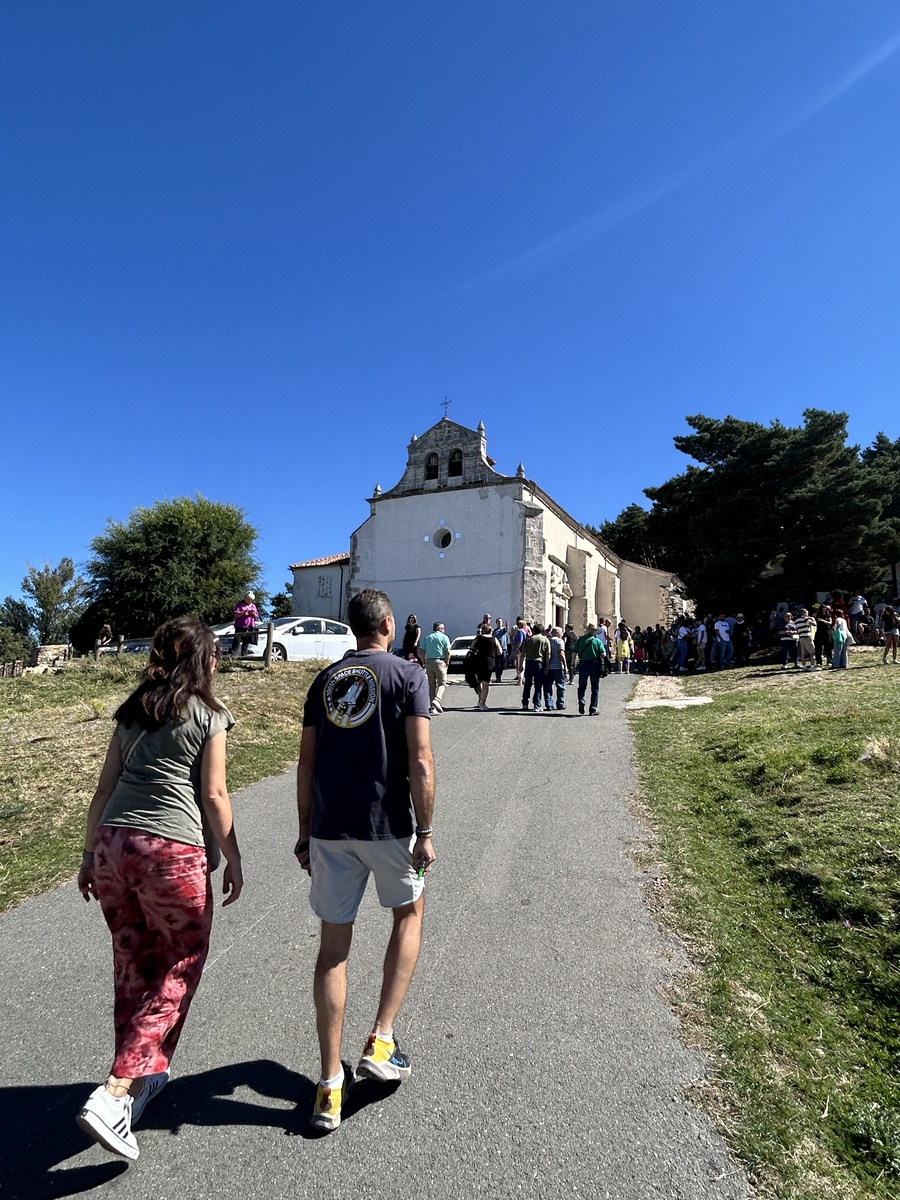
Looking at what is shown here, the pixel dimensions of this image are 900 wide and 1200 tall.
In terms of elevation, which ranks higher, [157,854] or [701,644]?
[701,644]

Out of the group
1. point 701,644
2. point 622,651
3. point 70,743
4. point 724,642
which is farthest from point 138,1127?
point 622,651

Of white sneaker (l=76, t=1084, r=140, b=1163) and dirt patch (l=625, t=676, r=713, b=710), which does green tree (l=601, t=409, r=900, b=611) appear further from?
white sneaker (l=76, t=1084, r=140, b=1163)

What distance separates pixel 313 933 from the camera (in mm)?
3891

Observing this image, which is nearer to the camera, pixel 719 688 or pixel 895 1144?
pixel 895 1144

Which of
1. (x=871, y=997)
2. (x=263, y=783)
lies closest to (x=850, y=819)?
(x=871, y=997)

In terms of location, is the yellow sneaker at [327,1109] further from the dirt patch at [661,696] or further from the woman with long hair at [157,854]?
the dirt patch at [661,696]

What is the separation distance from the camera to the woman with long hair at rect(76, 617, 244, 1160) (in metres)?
2.46

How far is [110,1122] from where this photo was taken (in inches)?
83.8

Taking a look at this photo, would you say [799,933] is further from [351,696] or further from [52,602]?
[52,602]

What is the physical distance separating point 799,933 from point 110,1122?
3.58 m

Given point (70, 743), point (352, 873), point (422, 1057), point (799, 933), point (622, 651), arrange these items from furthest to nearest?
point (622, 651) → point (70, 743) → point (799, 933) → point (422, 1057) → point (352, 873)

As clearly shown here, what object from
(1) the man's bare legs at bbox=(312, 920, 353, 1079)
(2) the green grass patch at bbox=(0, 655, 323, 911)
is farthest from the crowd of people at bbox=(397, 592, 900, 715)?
(1) the man's bare legs at bbox=(312, 920, 353, 1079)

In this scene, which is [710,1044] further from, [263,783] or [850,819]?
[263,783]

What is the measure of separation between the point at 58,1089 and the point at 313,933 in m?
1.51
